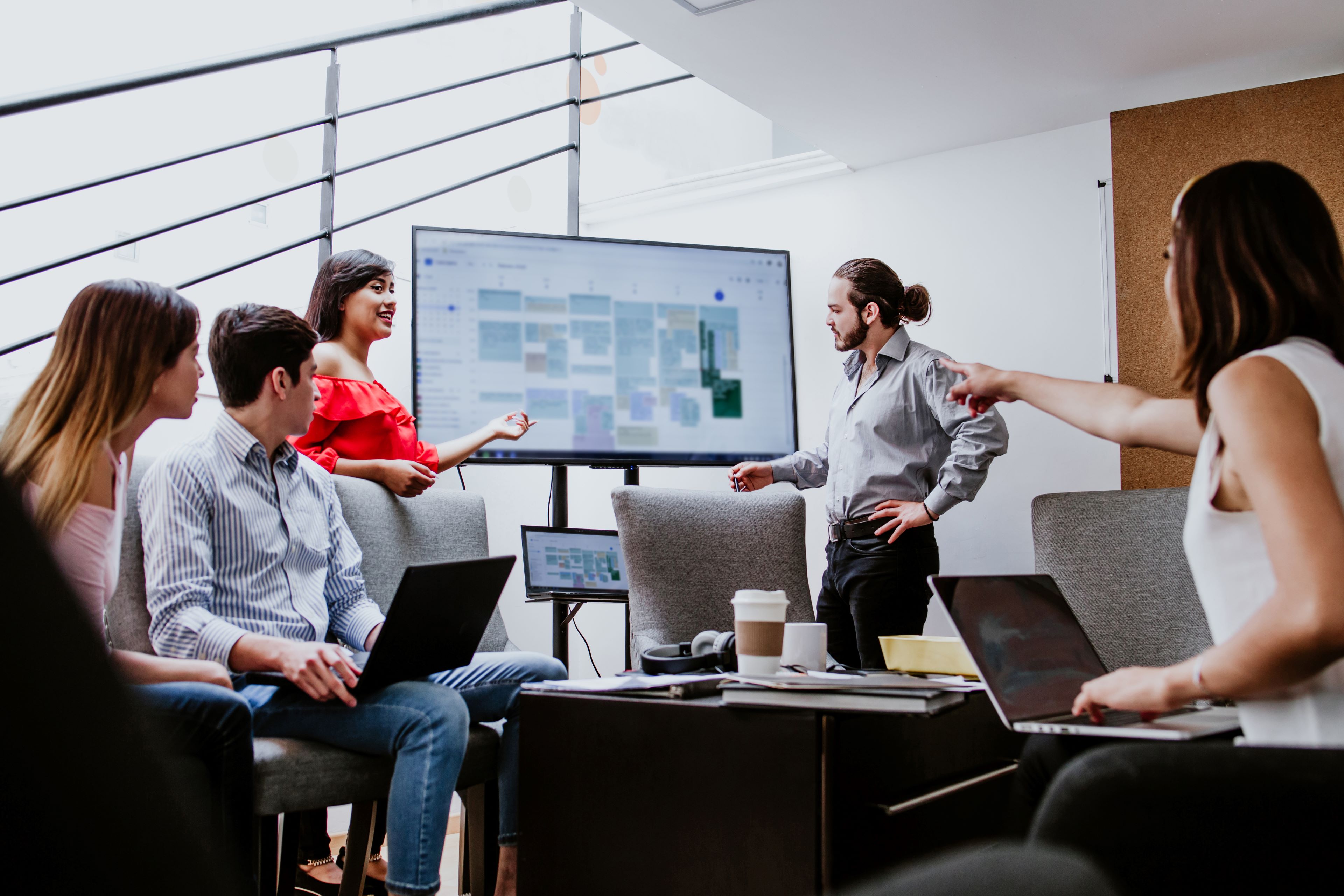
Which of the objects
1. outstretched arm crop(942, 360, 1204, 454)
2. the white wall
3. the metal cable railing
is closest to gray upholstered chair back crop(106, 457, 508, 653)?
the metal cable railing

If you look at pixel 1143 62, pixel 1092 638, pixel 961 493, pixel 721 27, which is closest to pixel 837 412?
pixel 961 493

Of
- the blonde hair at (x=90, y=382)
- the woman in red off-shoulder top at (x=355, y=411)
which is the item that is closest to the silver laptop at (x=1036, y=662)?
the blonde hair at (x=90, y=382)

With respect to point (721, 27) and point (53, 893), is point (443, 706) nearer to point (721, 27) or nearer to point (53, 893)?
point (53, 893)

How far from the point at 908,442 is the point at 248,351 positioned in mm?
1764

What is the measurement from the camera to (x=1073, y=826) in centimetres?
62

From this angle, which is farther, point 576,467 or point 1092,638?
point 576,467

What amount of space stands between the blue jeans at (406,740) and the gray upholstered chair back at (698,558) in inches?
18.6

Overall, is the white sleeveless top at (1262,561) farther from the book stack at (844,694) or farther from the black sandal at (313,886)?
the black sandal at (313,886)

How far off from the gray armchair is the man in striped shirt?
0.04 meters

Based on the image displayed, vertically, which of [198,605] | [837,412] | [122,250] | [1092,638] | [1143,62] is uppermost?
[1143,62]

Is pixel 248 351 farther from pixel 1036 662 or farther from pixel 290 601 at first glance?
pixel 1036 662

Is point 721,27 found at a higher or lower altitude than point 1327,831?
higher

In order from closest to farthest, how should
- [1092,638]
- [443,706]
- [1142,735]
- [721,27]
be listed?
[1142,735] < [443,706] < [1092,638] < [721,27]

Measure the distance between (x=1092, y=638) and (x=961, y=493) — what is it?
1.57 ft
